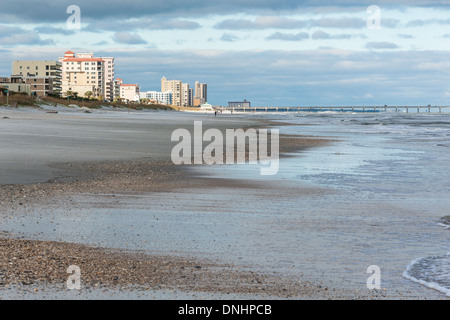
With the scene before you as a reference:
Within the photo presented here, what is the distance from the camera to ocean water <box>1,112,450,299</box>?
523 cm

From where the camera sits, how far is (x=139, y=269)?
200 inches

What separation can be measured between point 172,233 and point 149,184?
408 cm

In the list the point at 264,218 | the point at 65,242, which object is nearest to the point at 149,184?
the point at 264,218

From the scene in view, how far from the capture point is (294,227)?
701 cm

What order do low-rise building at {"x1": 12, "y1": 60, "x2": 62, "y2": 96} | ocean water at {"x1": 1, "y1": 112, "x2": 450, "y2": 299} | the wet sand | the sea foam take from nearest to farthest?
the wet sand → the sea foam → ocean water at {"x1": 1, "y1": 112, "x2": 450, "y2": 299} → low-rise building at {"x1": 12, "y1": 60, "x2": 62, "y2": 96}

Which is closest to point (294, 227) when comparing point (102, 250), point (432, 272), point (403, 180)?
point (432, 272)

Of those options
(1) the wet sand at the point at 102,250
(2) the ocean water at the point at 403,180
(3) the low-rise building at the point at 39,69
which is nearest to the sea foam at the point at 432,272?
(2) the ocean water at the point at 403,180

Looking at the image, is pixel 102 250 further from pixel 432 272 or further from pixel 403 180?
pixel 403 180

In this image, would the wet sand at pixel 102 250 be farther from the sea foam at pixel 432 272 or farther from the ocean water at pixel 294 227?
the sea foam at pixel 432 272

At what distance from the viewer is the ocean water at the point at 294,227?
17.2ft

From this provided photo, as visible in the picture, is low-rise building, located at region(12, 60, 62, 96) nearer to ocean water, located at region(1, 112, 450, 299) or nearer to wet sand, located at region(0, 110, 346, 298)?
wet sand, located at region(0, 110, 346, 298)

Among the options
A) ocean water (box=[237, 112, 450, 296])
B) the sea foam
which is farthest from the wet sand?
ocean water (box=[237, 112, 450, 296])

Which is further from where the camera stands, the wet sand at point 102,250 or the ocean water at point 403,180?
the ocean water at point 403,180
